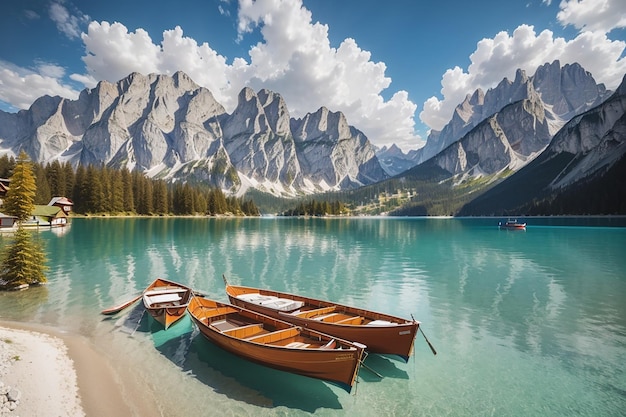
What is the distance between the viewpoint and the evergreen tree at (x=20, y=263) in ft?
96.1

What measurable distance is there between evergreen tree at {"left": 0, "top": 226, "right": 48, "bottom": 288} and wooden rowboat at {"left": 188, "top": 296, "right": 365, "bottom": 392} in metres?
20.9

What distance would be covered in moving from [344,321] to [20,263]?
31737mm

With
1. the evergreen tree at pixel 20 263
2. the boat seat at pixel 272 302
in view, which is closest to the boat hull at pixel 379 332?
the boat seat at pixel 272 302

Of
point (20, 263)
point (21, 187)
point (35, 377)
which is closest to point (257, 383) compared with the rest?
point (35, 377)

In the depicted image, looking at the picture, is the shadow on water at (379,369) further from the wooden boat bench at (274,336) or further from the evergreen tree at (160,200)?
the evergreen tree at (160,200)

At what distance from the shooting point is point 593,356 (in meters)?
18.5

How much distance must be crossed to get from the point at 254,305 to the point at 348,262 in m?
30.4

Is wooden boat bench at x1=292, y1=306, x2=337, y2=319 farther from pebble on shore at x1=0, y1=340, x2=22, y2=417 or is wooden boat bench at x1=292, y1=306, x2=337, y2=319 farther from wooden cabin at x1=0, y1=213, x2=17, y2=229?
wooden cabin at x1=0, y1=213, x2=17, y2=229

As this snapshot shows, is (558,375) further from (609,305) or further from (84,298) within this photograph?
(84,298)

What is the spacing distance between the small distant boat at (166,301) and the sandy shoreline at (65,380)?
13.3 ft

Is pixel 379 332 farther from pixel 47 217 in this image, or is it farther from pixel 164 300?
pixel 47 217

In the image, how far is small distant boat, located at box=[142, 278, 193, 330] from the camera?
70.3 ft

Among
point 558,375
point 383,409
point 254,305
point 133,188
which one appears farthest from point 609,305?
point 133,188

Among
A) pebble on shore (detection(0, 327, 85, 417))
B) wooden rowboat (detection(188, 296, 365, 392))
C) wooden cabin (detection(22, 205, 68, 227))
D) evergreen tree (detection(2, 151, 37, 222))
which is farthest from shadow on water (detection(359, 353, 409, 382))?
wooden cabin (detection(22, 205, 68, 227))
